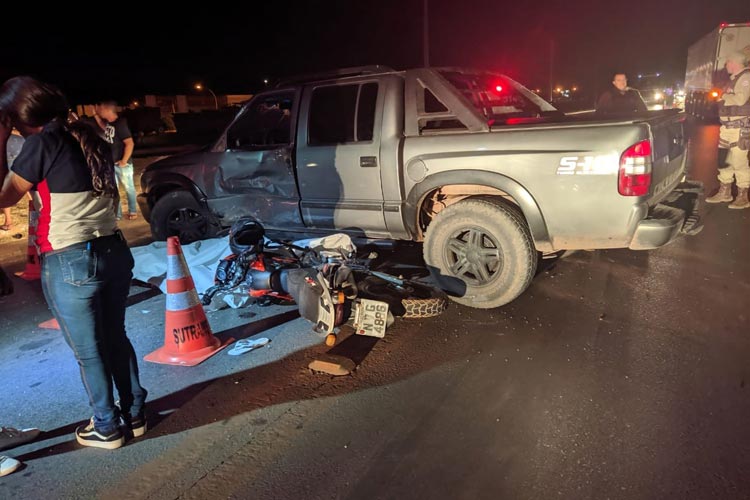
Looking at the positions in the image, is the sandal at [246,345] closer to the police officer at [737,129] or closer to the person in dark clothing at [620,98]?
the person in dark clothing at [620,98]

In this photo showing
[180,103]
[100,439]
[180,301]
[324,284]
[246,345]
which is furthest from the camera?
[180,103]

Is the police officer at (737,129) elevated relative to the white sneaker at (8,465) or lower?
elevated

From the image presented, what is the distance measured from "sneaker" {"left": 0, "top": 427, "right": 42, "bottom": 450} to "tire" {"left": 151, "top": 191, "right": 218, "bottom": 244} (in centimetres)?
335

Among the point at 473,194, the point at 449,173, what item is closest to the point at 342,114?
the point at 449,173

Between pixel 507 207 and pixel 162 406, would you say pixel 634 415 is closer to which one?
pixel 507 207

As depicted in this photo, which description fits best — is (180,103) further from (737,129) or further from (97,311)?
(97,311)

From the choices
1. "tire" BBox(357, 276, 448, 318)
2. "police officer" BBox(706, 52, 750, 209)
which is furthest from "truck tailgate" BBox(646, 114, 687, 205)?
"police officer" BBox(706, 52, 750, 209)

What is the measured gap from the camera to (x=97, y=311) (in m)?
2.78

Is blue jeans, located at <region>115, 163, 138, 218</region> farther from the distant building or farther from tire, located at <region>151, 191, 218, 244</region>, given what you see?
the distant building

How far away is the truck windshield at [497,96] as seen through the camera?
17.0 feet

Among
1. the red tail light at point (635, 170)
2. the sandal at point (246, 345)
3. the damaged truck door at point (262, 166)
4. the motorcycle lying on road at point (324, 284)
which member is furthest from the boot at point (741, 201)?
the sandal at point (246, 345)

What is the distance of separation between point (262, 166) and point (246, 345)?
2.05m

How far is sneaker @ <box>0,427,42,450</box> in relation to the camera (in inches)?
116

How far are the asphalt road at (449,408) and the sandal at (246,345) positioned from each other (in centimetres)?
9
